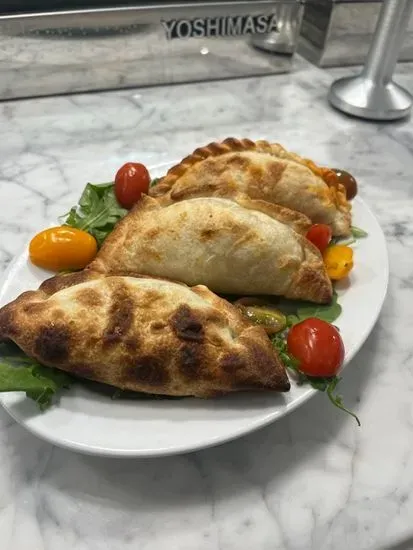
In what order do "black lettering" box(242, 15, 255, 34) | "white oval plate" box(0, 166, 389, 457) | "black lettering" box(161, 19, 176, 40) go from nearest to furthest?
"white oval plate" box(0, 166, 389, 457) → "black lettering" box(161, 19, 176, 40) → "black lettering" box(242, 15, 255, 34)

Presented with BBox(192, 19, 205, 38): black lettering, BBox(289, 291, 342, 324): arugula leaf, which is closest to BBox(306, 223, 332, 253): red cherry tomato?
BBox(289, 291, 342, 324): arugula leaf

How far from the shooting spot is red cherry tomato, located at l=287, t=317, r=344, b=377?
48.0 inches

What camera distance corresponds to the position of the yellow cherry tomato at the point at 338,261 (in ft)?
5.02

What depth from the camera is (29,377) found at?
46.1 inches

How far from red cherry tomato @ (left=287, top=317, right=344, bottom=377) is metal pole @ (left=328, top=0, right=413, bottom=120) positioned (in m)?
2.04

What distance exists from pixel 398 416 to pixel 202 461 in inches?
22.6

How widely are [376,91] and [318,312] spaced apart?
2054 millimetres

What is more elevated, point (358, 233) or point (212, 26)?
point (212, 26)

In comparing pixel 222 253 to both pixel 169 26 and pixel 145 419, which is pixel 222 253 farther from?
pixel 169 26

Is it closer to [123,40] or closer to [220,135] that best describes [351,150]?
[220,135]

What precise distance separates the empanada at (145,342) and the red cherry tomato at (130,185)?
2.04 feet

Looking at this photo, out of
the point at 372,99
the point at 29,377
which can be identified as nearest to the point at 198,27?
the point at 372,99

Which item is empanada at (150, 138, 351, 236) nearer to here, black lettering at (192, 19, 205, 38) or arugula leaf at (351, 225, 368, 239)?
arugula leaf at (351, 225, 368, 239)

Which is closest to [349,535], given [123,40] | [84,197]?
[84,197]
